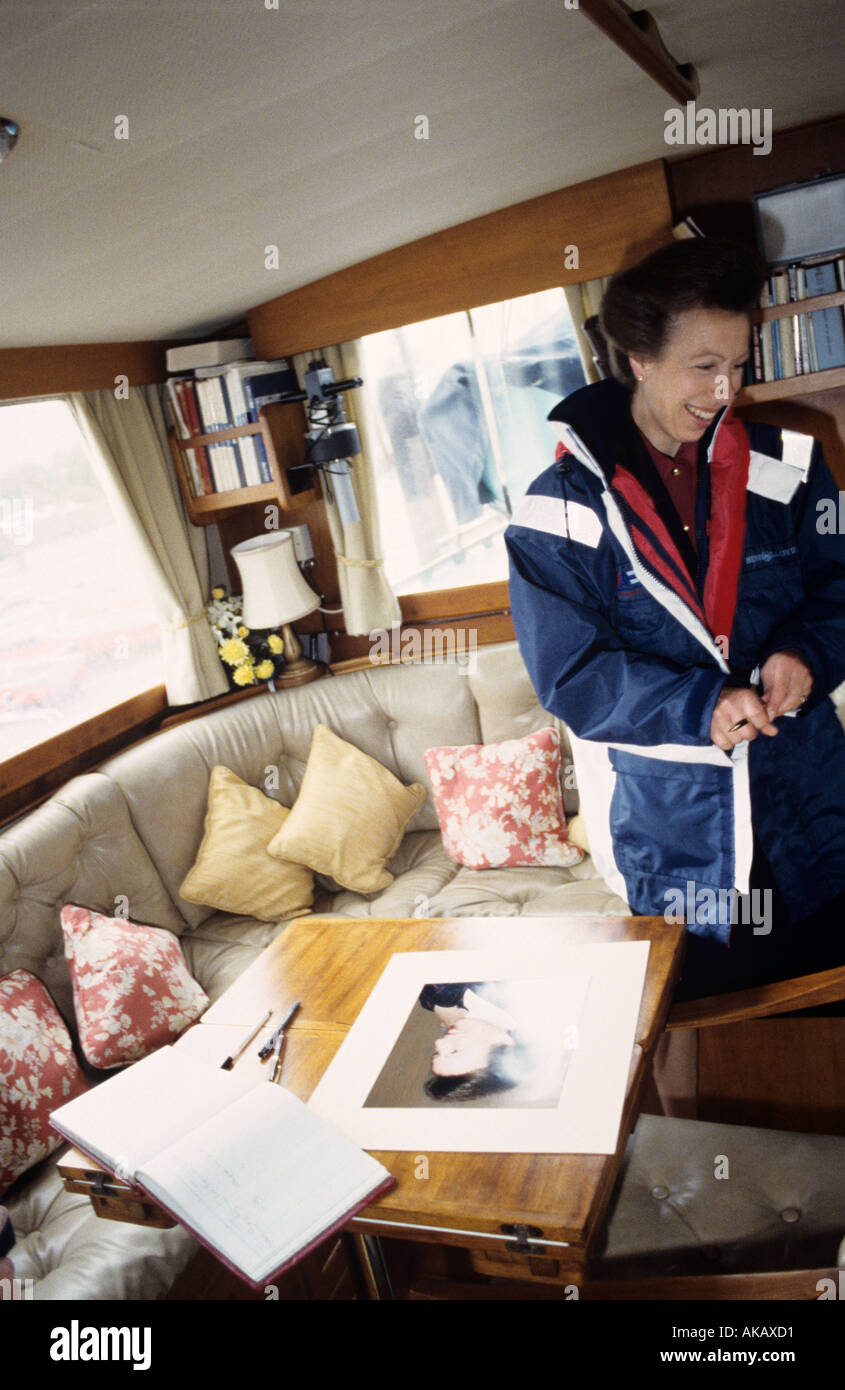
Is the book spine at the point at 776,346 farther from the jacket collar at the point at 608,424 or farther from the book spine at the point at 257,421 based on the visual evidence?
the book spine at the point at 257,421

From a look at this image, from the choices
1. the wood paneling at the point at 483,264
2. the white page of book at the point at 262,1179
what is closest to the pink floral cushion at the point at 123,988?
the white page of book at the point at 262,1179

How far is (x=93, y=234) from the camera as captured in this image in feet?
5.85

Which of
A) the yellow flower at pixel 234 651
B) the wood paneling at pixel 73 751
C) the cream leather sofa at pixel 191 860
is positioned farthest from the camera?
the yellow flower at pixel 234 651

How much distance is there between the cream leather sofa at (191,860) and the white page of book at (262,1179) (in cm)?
59

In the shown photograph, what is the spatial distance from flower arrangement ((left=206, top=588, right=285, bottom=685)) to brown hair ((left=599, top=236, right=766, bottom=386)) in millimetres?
2108

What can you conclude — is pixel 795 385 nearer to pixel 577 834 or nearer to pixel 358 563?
pixel 577 834

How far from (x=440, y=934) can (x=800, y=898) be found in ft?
2.11

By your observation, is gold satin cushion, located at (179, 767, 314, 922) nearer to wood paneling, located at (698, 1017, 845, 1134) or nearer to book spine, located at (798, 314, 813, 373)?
wood paneling, located at (698, 1017, 845, 1134)

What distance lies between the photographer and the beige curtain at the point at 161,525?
321 centimetres

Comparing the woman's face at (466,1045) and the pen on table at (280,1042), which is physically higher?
the woman's face at (466,1045)

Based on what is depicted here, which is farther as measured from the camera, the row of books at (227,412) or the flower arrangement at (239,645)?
the flower arrangement at (239,645)
